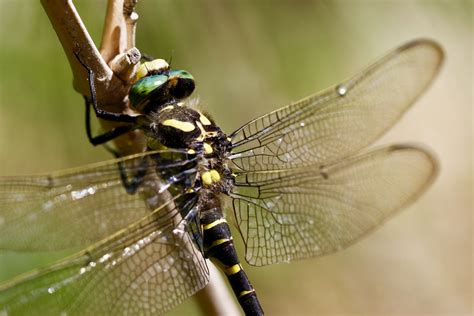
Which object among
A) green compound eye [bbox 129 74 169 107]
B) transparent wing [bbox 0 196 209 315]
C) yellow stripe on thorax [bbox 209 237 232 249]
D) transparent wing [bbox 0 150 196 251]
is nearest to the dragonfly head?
green compound eye [bbox 129 74 169 107]

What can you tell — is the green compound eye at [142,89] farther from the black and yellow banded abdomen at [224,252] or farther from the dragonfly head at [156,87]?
the black and yellow banded abdomen at [224,252]

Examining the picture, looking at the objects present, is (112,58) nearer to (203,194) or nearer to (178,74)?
(178,74)

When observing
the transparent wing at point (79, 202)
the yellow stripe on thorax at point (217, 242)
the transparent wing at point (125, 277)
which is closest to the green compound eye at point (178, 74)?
the transparent wing at point (79, 202)

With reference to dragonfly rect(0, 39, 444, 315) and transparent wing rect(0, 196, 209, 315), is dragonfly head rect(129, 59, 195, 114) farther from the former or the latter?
transparent wing rect(0, 196, 209, 315)

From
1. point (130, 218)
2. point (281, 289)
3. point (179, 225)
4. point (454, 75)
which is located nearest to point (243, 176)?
point (179, 225)

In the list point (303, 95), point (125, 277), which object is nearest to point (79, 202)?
point (125, 277)
